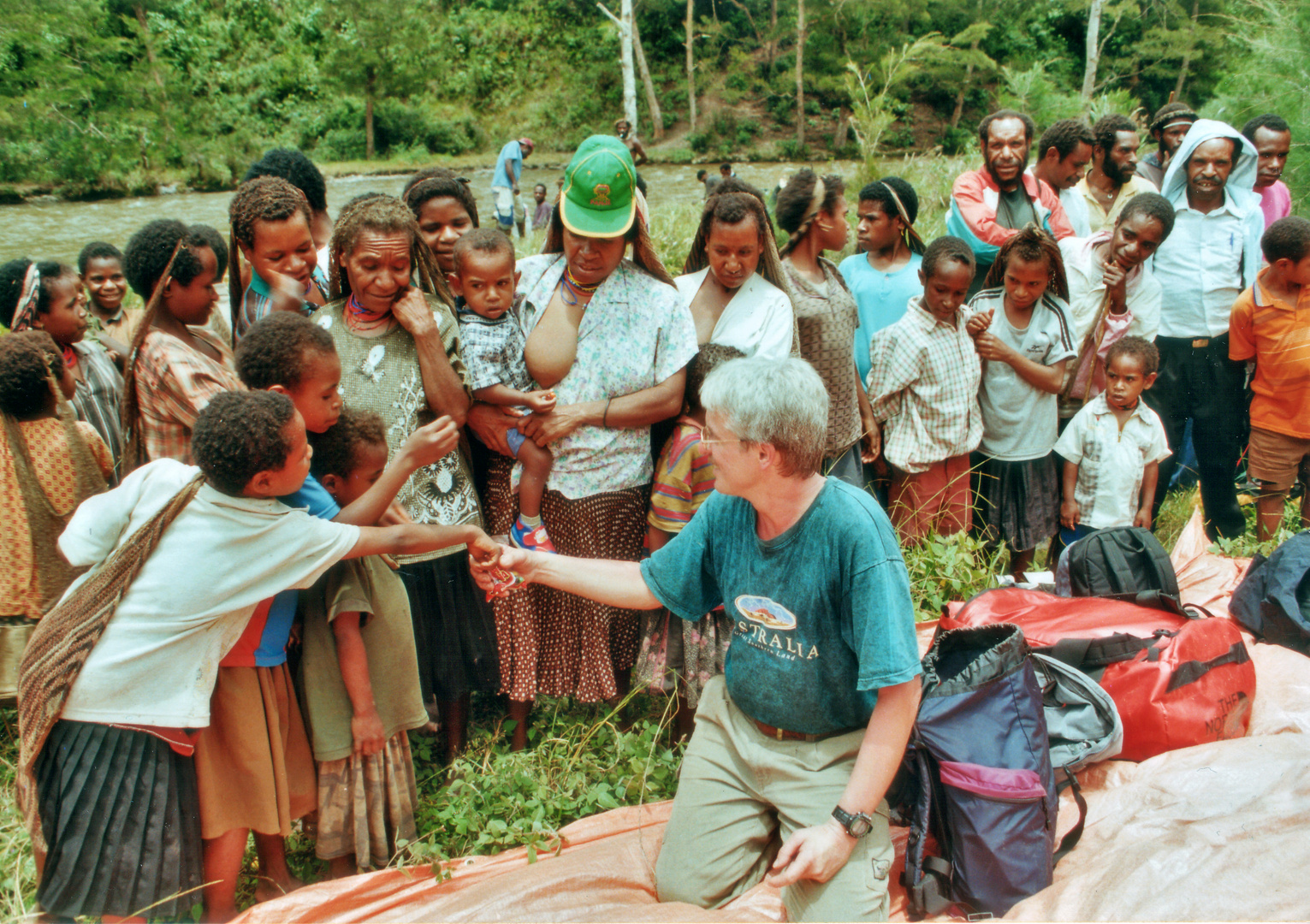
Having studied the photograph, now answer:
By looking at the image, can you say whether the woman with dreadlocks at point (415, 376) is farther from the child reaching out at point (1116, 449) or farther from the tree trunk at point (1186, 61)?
the tree trunk at point (1186, 61)

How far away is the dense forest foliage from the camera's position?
26.5 meters

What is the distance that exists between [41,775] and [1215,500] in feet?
17.2

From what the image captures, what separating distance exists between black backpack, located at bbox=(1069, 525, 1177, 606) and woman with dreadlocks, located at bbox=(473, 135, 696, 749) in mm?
1679

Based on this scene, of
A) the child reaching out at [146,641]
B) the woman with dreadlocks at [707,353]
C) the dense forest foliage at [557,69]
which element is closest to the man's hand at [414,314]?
the child reaching out at [146,641]

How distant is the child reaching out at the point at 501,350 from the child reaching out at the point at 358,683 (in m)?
0.49

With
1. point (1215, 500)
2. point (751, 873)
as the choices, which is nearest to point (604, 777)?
point (751, 873)

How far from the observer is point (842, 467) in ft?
12.6

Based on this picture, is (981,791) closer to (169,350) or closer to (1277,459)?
(169,350)

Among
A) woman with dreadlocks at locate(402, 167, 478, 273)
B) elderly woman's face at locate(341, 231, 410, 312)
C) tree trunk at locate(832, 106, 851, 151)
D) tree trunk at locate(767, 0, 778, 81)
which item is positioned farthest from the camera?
tree trunk at locate(767, 0, 778, 81)

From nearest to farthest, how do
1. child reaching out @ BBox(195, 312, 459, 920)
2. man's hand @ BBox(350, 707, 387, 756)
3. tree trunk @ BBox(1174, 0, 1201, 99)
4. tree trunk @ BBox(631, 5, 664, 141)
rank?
1. child reaching out @ BBox(195, 312, 459, 920)
2. man's hand @ BBox(350, 707, 387, 756)
3. tree trunk @ BBox(1174, 0, 1201, 99)
4. tree trunk @ BBox(631, 5, 664, 141)

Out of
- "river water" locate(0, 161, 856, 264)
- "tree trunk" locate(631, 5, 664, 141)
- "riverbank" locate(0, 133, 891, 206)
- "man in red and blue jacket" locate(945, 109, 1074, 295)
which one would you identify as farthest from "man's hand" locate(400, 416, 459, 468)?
"tree trunk" locate(631, 5, 664, 141)

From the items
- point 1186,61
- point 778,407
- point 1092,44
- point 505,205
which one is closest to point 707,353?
point 778,407

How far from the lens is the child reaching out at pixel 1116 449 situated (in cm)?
381

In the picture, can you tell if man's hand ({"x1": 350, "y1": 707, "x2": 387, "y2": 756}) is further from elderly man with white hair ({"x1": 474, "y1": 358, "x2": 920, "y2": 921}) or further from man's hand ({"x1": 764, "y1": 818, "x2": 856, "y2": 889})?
man's hand ({"x1": 764, "y1": 818, "x2": 856, "y2": 889})
